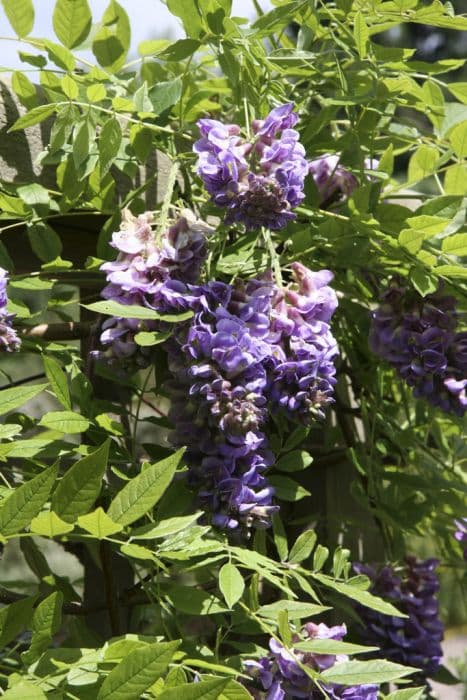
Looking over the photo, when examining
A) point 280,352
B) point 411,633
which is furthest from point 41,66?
point 411,633

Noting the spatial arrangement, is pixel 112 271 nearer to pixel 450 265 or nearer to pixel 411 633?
pixel 450 265

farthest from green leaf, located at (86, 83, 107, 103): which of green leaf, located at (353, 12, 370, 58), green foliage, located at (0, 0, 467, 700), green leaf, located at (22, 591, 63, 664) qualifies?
green leaf, located at (22, 591, 63, 664)

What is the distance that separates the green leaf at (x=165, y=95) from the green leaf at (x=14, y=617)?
489 millimetres

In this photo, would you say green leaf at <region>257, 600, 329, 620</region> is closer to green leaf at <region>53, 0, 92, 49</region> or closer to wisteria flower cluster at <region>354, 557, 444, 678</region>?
wisteria flower cluster at <region>354, 557, 444, 678</region>

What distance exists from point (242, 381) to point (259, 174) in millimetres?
173

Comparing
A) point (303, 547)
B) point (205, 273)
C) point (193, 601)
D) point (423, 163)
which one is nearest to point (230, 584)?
point (193, 601)

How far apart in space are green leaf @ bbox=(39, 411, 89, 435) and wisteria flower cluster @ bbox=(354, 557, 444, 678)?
0.49 m

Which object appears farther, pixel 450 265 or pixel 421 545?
pixel 421 545

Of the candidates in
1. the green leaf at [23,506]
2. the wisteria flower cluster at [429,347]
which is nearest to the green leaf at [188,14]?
the wisteria flower cluster at [429,347]

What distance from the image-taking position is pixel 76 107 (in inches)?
36.5

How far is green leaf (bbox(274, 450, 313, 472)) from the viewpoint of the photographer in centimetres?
97

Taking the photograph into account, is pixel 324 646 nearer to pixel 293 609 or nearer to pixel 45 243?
A: pixel 293 609

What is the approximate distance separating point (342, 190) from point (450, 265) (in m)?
0.26

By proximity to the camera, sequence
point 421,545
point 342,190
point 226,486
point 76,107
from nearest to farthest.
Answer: point 226,486 < point 76,107 < point 342,190 < point 421,545
